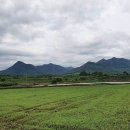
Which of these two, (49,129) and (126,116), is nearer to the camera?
(49,129)

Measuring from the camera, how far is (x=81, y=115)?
3178 centimetres

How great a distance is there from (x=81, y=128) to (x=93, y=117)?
18.1ft

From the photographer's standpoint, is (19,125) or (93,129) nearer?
(93,129)

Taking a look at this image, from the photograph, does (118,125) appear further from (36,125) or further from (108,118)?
(36,125)

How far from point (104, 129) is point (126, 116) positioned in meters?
6.92

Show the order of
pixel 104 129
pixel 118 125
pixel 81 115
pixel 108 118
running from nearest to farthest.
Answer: pixel 104 129
pixel 118 125
pixel 108 118
pixel 81 115

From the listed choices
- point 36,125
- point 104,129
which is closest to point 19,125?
point 36,125

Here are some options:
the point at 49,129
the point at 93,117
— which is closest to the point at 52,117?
the point at 93,117

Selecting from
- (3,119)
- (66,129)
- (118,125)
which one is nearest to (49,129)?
(66,129)

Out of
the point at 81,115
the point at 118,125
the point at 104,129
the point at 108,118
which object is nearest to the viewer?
the point at 104,129

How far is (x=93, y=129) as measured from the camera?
23984mm

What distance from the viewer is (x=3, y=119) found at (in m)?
30.6

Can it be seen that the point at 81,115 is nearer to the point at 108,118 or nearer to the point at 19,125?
the point at 108,118

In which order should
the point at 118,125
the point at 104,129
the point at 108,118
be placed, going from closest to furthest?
the point at 104,129, the point at 118,125, the point at 108,118
